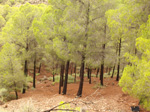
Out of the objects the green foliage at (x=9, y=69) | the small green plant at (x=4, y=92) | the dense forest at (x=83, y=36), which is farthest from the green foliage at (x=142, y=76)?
the small green plant at (x=4, y=92)

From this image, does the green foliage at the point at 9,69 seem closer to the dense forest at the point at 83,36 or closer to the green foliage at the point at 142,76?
the dense forest at the point at 83,36

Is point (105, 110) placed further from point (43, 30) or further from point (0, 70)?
point (0, 70)

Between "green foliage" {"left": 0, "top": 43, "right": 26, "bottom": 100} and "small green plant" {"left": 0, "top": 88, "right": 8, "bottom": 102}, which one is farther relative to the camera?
"green foliage" {"left": 0, "top": 43, "right": 26, "bottom": 100}

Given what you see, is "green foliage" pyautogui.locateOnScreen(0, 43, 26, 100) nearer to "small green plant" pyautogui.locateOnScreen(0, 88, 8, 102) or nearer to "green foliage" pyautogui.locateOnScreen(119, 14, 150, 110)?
"small green plant" pyautogui.locateOnScreen(0, 88, 8, 102)

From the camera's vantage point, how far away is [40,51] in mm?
14828

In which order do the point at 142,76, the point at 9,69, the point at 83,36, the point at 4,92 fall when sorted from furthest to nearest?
the point at 9,69 < the point at 4,92 < the point at 83,36 < the point at 142,76

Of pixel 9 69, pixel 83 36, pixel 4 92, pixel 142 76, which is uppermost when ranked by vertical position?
pixel 83 36

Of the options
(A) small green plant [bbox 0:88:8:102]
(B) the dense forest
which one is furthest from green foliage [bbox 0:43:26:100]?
(A) small green plant [bbox 0:88:8:102]

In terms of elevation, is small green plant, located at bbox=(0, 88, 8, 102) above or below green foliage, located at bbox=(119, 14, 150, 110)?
below

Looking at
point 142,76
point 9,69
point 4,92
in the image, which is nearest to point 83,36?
point 142,76

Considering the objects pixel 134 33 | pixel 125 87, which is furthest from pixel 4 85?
pixel 134 33

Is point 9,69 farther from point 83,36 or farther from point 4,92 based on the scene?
point 83,36

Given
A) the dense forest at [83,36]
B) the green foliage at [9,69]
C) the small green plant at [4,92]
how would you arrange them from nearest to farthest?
the dense forest at [83,36]
the small green plant at [4,92]
the green foliage at [9,69]

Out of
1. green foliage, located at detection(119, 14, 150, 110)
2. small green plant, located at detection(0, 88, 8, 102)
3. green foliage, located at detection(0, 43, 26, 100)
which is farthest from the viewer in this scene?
green foliage, located at detection(0, 43, 26, 100)
